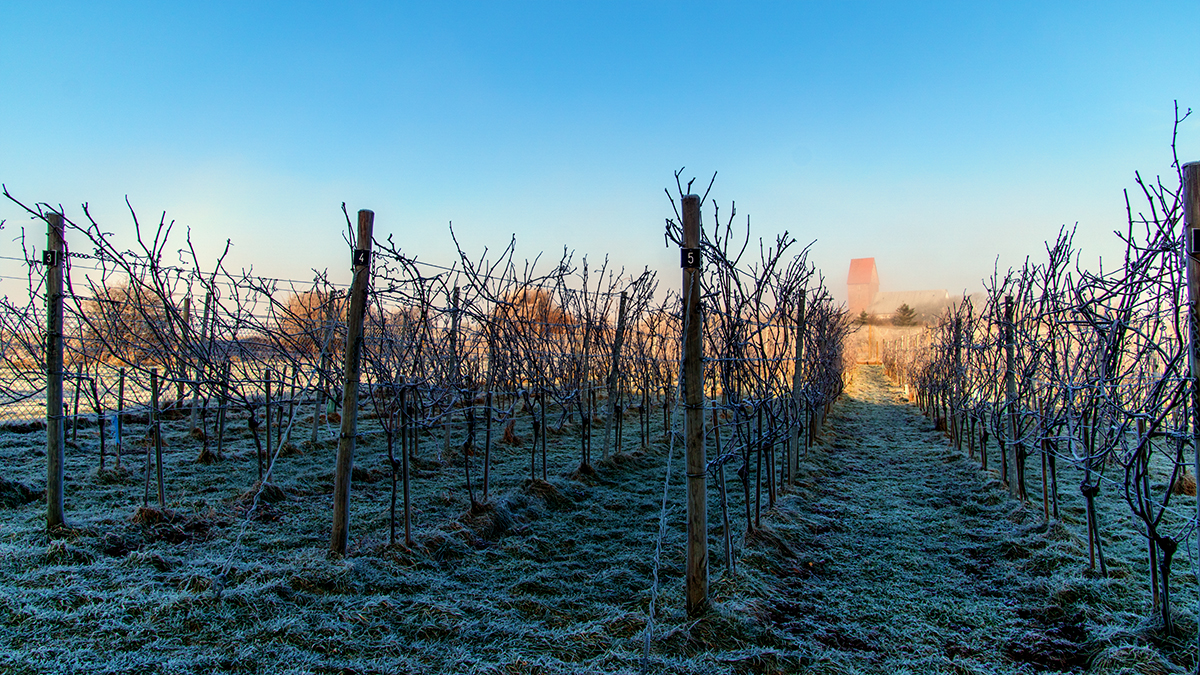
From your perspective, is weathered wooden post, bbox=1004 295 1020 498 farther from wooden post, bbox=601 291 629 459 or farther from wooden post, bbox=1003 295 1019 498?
wooden post, bbox=601 291 629 459

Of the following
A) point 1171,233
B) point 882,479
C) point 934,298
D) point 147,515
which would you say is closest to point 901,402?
point 882,479

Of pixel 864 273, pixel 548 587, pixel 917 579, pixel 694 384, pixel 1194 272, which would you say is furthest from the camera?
pixel 864 273

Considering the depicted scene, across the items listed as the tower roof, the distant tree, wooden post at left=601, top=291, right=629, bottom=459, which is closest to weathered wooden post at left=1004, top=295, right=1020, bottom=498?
wooden post at left=601, top=291, right=629, bottom=459

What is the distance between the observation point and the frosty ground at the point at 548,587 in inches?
105

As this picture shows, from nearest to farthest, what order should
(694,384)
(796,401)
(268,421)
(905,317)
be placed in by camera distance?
(694,384) < (268,421) < (796,401) < (905,317)

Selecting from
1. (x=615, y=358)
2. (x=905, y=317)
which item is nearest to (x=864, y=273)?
(x=905, y=317)

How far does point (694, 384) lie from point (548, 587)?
1551 millimetres

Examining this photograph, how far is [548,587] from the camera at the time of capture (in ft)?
11.5

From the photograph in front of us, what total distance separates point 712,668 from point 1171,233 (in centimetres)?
268

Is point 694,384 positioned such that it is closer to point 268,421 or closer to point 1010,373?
point 1010,373

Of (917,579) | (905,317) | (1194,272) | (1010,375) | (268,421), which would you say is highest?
(905,317)

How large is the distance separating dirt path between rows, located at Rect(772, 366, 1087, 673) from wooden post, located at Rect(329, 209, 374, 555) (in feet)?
8.42

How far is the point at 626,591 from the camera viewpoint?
11.4 ft

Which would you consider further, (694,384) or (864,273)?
(864,273)
